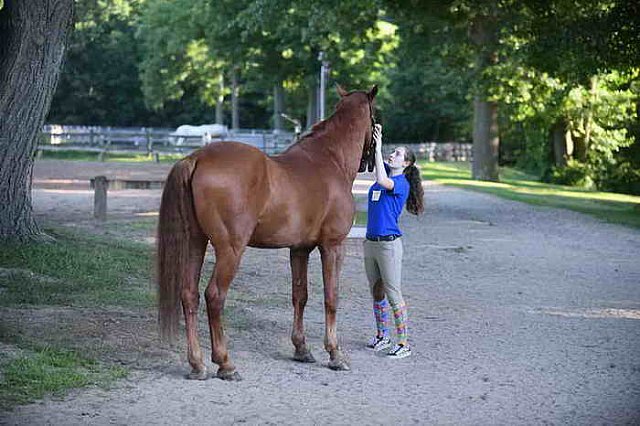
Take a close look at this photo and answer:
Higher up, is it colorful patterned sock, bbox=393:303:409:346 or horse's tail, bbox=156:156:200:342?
horse's tail, bbox=156:156:200:342

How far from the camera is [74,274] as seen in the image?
10.9 meters

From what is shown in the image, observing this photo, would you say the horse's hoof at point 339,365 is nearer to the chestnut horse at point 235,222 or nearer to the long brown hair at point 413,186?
the chestnut horse at point 235,222

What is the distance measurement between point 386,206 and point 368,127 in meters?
0.71

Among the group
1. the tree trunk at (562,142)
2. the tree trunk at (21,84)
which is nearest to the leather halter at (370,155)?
the tree trunk at (21,84)

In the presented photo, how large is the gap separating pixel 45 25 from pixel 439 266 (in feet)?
21.4

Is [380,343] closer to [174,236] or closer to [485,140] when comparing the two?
[174,236]

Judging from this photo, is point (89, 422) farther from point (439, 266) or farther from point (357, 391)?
point (439, 266)

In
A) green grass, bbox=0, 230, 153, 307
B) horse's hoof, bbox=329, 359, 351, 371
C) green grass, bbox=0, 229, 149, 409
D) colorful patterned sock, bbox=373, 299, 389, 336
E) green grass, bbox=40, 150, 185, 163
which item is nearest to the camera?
green grass, bbox=0, 229, 149, 409

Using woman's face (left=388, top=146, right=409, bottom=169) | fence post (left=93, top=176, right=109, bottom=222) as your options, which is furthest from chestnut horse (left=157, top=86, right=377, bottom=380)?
fence post (left=93, top=176, right=109, bottom=222)

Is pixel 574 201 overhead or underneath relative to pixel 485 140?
underneath

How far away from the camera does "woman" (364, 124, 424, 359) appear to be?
822 cm

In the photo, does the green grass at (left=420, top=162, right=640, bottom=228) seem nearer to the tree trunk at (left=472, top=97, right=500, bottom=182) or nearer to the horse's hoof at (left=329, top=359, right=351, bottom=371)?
the tree trunk at (left=472, top=97, right=500, bottom=182)

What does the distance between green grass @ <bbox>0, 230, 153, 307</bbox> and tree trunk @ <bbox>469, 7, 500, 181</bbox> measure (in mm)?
20949

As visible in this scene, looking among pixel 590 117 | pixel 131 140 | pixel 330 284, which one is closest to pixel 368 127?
pixel 330 284
